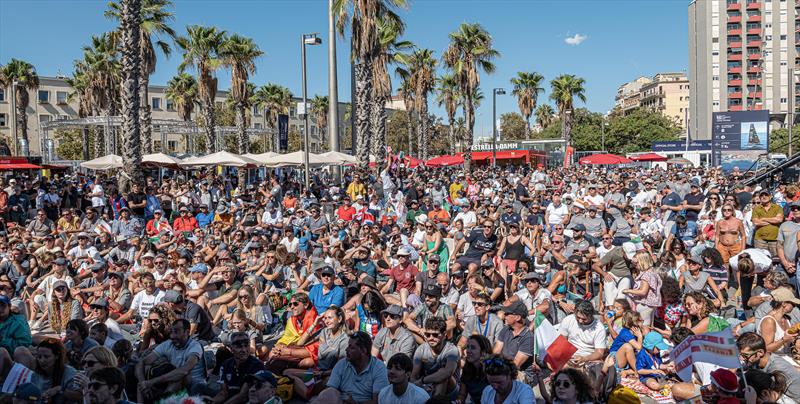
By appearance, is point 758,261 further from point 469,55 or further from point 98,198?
point 469,55

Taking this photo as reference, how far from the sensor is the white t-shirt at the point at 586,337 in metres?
6.62

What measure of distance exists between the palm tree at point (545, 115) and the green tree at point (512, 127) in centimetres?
606

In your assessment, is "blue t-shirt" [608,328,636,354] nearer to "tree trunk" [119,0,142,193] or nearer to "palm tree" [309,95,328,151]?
"tree trunk" [119,0,142,193]

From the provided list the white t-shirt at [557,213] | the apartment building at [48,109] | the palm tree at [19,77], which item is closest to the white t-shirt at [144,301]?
the white t-shirt at [557,213]

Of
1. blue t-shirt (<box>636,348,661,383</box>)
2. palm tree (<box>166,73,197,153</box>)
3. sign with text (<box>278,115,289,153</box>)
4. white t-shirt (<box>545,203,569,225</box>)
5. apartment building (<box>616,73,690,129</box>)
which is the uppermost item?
apartment building (<box>616,73,690,129</box>)

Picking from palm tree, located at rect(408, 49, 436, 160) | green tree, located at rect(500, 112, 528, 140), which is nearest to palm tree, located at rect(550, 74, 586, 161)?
palm tree, located at rect(408, 49, 436, 160)

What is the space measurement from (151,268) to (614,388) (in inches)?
311

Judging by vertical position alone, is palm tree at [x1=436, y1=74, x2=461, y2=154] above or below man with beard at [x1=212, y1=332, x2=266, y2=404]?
above

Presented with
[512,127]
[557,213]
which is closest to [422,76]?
[557,213]

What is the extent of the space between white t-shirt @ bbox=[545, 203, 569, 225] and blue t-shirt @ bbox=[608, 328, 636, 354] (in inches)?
281

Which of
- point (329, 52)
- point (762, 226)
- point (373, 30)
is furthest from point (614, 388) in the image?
point (373, 30)

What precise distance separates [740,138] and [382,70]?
875 inches

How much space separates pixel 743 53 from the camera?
9269 centimetres

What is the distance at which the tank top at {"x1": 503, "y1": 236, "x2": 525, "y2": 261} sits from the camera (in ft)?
35.8
